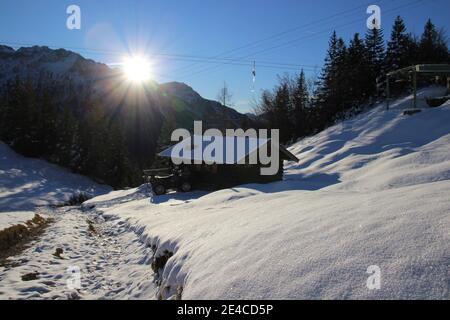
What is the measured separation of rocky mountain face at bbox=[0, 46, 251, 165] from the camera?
112 m

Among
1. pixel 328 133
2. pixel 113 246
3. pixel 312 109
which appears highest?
pixel 312 109

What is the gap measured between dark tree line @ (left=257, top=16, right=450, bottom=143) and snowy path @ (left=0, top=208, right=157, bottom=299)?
41.7m

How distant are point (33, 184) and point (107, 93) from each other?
108093mm

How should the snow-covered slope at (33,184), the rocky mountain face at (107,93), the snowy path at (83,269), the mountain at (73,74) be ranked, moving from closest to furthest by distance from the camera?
the snowy path at (83,269) < the snow-covered slope at (33,184) < the rocky mountain face at (107,93) < the mountain at (73,74)

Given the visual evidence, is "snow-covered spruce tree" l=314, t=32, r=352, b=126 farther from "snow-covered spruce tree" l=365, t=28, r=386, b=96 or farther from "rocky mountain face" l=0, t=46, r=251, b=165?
"rocky mountain face" l=0, t=46, r=251, b=165

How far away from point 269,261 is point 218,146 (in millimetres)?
23279

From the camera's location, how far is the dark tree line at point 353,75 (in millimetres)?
47562

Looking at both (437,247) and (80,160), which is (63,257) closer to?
(437,247)

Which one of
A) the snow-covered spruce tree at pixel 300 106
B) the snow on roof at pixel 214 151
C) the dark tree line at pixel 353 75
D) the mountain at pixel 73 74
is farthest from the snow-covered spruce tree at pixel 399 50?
the mountain at pixel 73 74

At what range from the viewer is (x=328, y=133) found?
129ft

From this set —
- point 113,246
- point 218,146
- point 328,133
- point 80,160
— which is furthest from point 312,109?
point 113,246

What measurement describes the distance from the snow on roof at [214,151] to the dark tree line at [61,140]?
824 inches

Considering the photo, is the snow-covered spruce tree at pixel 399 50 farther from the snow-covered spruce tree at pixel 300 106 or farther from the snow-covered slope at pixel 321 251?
the snow-covered slope at pixel 321 251

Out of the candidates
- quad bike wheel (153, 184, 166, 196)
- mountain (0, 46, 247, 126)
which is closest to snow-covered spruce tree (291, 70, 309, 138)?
quad bike wheel (153, 184, 166, 196)
